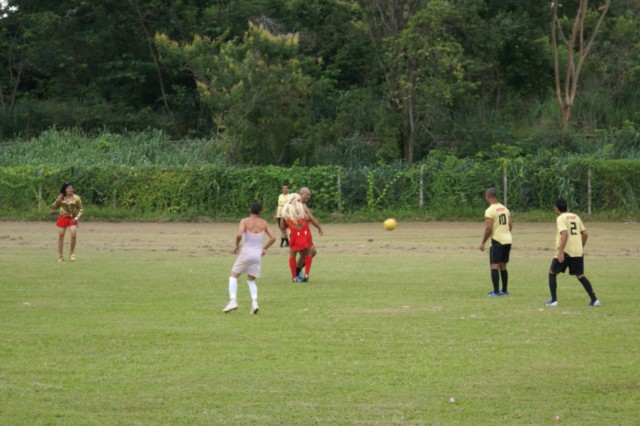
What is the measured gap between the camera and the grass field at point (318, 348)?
32.7 ft

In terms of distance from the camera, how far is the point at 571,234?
1684 centimetres

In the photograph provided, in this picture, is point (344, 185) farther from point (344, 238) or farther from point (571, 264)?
point (571, 264)

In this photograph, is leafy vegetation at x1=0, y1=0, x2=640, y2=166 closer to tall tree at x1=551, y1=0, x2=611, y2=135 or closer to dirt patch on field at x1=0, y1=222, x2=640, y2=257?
tall tree at x1=551, y1=0, x2=611, y2=135

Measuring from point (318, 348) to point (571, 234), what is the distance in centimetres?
563

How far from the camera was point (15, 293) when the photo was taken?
751 inches

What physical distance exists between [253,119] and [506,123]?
1325 cm

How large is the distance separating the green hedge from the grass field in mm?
20293

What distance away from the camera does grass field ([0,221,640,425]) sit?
9.97 meters

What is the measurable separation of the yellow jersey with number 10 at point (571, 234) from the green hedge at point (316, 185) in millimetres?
28023

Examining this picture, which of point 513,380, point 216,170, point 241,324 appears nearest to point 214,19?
point 216,170

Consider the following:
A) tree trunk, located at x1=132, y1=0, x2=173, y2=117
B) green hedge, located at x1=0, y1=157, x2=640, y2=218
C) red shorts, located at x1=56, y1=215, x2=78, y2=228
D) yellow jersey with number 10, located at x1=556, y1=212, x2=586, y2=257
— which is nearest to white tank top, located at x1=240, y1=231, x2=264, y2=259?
yellow jersey with number 10, located at x1=556, y1=212, x2=586, y2=257

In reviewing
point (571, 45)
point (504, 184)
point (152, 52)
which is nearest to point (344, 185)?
point (504, 184)

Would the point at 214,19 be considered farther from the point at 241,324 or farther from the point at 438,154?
the point at 241,324

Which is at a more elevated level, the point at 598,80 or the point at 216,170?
the point at 598,80
